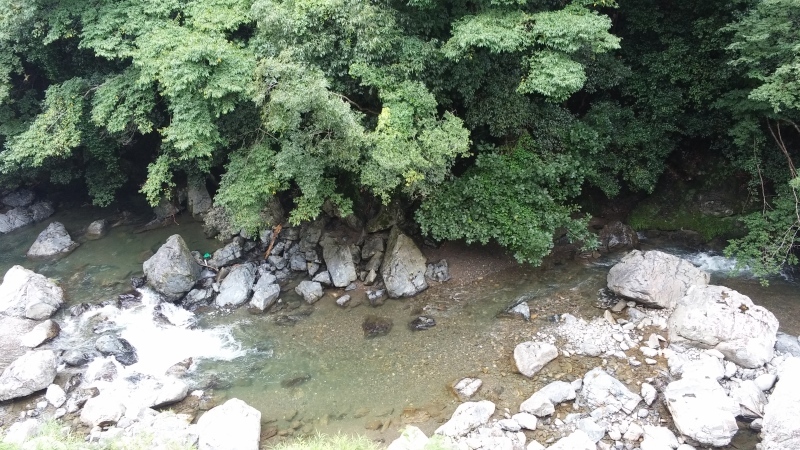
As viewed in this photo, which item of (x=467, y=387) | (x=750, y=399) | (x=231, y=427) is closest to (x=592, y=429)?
(x=467, y=387)

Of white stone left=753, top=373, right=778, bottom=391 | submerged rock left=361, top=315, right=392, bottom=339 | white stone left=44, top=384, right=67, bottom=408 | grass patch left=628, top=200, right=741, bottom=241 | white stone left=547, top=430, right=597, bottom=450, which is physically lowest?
white stone left=44, top=384, right=67, bottom=408

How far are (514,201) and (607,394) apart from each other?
225 inches

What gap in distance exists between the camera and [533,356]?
12.2 metres

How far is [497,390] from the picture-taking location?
464 inches

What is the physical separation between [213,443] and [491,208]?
9.40m

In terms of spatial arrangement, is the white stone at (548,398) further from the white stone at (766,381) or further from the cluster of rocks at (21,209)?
the cluster of rocks at (21,209)

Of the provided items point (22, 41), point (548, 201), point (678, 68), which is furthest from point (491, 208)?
point (22, 41)

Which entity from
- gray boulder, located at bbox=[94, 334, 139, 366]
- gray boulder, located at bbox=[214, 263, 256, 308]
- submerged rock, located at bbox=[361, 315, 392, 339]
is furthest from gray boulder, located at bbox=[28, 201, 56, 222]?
submerged rock, located at bbox=[361, 315, 392, 339]

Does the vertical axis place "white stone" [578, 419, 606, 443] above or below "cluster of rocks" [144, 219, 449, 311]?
below

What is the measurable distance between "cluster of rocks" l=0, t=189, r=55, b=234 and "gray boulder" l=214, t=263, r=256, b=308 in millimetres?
12022

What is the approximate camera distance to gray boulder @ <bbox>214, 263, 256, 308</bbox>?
1591cm

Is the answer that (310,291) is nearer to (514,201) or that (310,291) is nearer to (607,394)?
(514,201)

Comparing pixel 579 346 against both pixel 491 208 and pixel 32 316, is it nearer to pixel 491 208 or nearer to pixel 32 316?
pixel 491 208

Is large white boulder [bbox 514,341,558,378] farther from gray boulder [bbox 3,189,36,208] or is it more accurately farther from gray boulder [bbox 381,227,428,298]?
gray boulder [bbox 3,189,36,208]
